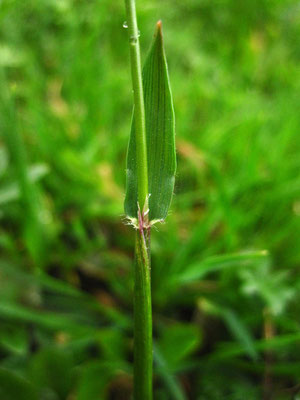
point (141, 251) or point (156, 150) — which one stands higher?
point (156, 150)

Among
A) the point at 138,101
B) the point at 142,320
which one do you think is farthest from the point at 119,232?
the point at 138,101

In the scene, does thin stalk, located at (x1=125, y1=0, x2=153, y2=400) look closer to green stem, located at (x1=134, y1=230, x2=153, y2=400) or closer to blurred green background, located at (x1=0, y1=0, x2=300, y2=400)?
green stem, located at (x1=134, y1=230, x2=153, y2=400)

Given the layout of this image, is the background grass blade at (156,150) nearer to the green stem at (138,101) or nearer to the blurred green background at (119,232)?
the green stem at (138,101)

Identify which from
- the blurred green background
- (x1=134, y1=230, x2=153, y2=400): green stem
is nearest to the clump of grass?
(x1=134, y1=230, x2=153, y2=400): green stem

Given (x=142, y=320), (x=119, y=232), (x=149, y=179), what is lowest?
(x=142, y=320)

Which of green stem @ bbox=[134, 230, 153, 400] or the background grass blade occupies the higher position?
the background grass blade

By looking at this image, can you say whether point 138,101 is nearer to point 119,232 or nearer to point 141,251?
point 141,251
